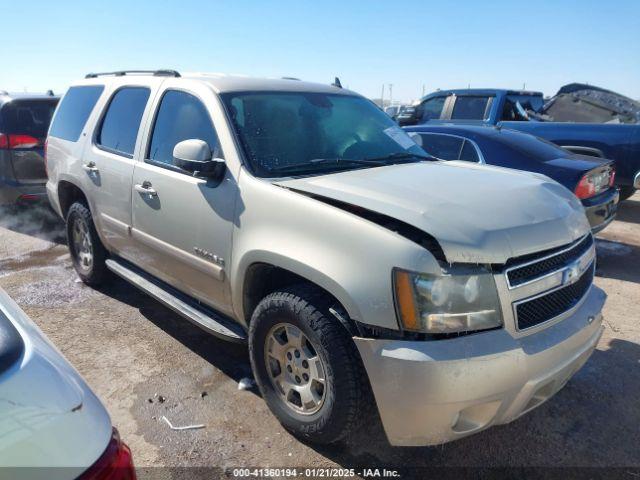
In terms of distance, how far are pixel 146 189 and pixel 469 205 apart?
219cm

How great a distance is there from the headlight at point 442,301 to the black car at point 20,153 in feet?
19.7

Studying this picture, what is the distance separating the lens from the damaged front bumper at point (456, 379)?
2.04 metres

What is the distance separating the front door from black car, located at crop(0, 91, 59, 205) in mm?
3657

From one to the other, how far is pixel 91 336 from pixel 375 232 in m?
2.78

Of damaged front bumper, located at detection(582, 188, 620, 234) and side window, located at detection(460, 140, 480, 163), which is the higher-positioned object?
side window, located at detection(460, 140, 480, 163)

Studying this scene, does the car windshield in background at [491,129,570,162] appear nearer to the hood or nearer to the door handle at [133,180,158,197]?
the hood

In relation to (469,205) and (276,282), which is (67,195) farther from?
(469,205)

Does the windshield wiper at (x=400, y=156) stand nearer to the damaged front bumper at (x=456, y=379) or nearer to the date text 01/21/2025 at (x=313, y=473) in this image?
the damaged front bumper at (x=456, y=379)

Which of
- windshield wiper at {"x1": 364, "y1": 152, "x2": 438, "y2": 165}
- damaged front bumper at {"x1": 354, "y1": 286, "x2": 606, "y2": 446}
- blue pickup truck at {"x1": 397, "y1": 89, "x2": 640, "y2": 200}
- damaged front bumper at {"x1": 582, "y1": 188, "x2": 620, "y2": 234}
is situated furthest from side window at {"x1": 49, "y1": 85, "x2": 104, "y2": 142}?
blue pickup truck at {"x1": 397, "y1": 89, "x2": 640, "y2": 200}

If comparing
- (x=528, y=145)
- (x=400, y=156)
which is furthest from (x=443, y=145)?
(x=400, y=156)

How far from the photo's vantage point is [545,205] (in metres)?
2.59

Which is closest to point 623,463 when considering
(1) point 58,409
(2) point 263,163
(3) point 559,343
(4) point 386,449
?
(3) point 559,343

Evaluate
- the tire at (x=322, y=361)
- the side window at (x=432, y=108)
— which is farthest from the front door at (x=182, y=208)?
the side window at (x=432, y=108)

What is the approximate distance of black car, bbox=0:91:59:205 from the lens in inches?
253
